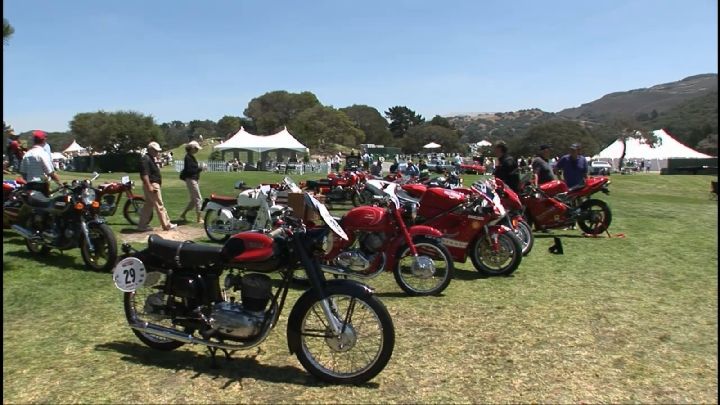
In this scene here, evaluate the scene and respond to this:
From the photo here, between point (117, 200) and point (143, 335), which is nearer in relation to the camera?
point (143, 335)

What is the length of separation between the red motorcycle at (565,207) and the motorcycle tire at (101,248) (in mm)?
6641

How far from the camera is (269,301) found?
12.4 feet

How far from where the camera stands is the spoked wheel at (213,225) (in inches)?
351

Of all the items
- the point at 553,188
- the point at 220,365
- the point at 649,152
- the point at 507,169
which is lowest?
the point at 220,365

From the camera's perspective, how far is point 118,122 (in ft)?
182

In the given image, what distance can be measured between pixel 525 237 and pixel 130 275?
5.78 m

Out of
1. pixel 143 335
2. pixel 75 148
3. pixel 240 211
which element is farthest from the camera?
pixel 75 148

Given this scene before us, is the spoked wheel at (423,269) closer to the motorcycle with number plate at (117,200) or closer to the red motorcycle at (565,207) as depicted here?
the red motorcycle at (565,207)

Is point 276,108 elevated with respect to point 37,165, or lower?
elevated

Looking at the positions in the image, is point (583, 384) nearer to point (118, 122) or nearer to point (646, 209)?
point (646, 209)

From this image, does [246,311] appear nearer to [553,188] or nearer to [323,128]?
[553,188]

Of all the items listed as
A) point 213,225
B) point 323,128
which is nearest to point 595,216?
point 213,225

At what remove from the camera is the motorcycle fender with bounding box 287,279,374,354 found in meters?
3.62

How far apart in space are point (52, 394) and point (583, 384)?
3536 mm
